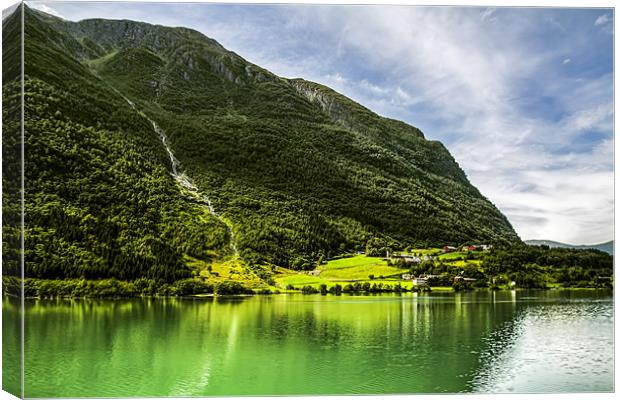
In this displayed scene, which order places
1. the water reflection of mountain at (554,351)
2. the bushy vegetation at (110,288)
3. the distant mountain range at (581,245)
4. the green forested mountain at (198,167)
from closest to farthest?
the water reflection of mountain at (554,351), the distant mountain range at (581,245), the bushy vegetation at (110,288), the green forested mountain at (198,167)

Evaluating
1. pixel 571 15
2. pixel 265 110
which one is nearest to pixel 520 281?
pixel 571 15

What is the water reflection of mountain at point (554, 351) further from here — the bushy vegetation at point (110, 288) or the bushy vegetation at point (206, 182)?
the bushy vegetation at point (110, 288)

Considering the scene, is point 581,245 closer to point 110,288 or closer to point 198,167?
point 110,288

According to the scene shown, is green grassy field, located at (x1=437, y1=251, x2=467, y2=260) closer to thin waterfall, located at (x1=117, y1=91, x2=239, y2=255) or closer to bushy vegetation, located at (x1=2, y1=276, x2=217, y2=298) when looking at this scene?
thin waterfall, located at (x1=117, y1=91, x2=239, y2=255)

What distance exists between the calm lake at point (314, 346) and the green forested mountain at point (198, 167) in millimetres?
4168

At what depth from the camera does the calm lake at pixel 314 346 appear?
587 inches

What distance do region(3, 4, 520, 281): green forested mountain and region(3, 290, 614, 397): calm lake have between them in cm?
417

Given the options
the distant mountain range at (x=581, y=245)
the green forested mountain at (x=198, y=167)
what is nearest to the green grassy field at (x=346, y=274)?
the green forested mountain at (x=198, y=167)

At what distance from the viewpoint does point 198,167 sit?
3822 centimetres

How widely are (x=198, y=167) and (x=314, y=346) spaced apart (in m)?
22.9

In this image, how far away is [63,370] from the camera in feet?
49.2

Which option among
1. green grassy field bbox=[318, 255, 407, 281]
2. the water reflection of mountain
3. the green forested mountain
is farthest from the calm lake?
the green forested mountain

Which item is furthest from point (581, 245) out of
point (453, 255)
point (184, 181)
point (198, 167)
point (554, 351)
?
point (198, 167)

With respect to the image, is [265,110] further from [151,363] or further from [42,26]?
[151,363]
